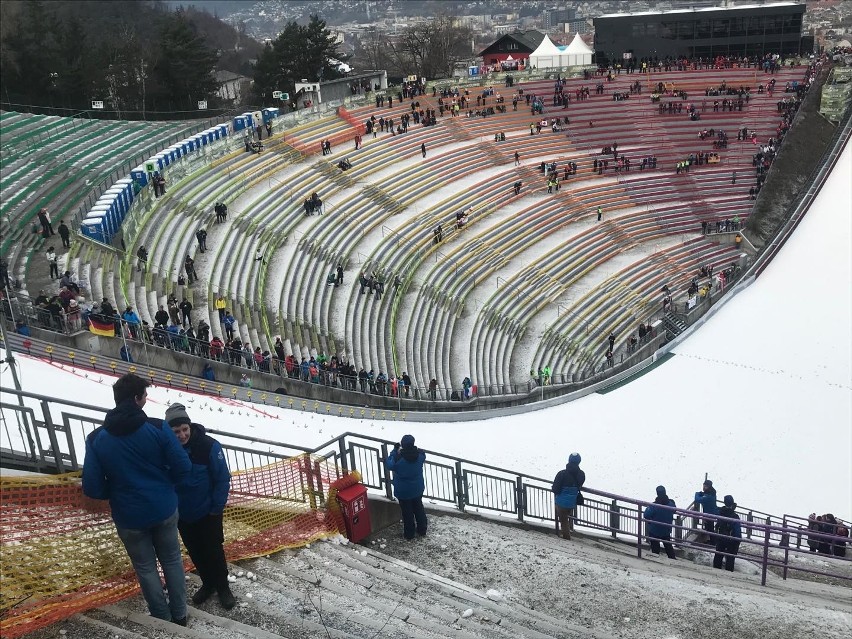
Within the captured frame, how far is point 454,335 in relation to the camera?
26.9 meters

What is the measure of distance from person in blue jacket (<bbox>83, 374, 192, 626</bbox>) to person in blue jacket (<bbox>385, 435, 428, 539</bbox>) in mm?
3002

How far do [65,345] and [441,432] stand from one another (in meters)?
7.63

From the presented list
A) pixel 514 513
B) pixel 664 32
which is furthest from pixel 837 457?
pixel 664 32

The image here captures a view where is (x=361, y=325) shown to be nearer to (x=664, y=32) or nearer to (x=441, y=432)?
(x=441, y=432)

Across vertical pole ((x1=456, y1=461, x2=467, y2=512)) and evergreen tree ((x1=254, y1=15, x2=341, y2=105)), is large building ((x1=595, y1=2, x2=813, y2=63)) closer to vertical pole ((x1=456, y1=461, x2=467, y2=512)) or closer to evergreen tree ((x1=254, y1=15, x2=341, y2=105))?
evergreen tree ((x1=254, y1=15, x2=341, y2=105))

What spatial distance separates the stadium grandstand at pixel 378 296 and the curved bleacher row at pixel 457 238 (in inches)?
5.1

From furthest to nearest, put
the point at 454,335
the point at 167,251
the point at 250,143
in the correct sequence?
the point at 250,143, the point at 454,335, the point at 167,251

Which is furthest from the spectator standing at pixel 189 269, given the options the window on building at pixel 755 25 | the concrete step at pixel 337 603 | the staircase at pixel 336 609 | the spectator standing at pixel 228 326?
the window on building at pixel 755 25

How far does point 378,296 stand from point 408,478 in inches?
713

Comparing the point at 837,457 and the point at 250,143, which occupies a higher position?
the point at 250,143

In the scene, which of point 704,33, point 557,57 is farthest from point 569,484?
point 704,33

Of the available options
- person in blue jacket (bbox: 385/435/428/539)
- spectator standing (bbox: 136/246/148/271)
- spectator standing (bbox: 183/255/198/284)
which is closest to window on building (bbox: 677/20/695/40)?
spectator standing (bbox: 183/255/198/284)

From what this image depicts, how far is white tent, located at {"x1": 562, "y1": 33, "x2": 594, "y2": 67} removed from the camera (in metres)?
52.9

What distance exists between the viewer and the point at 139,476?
570 centimetres
